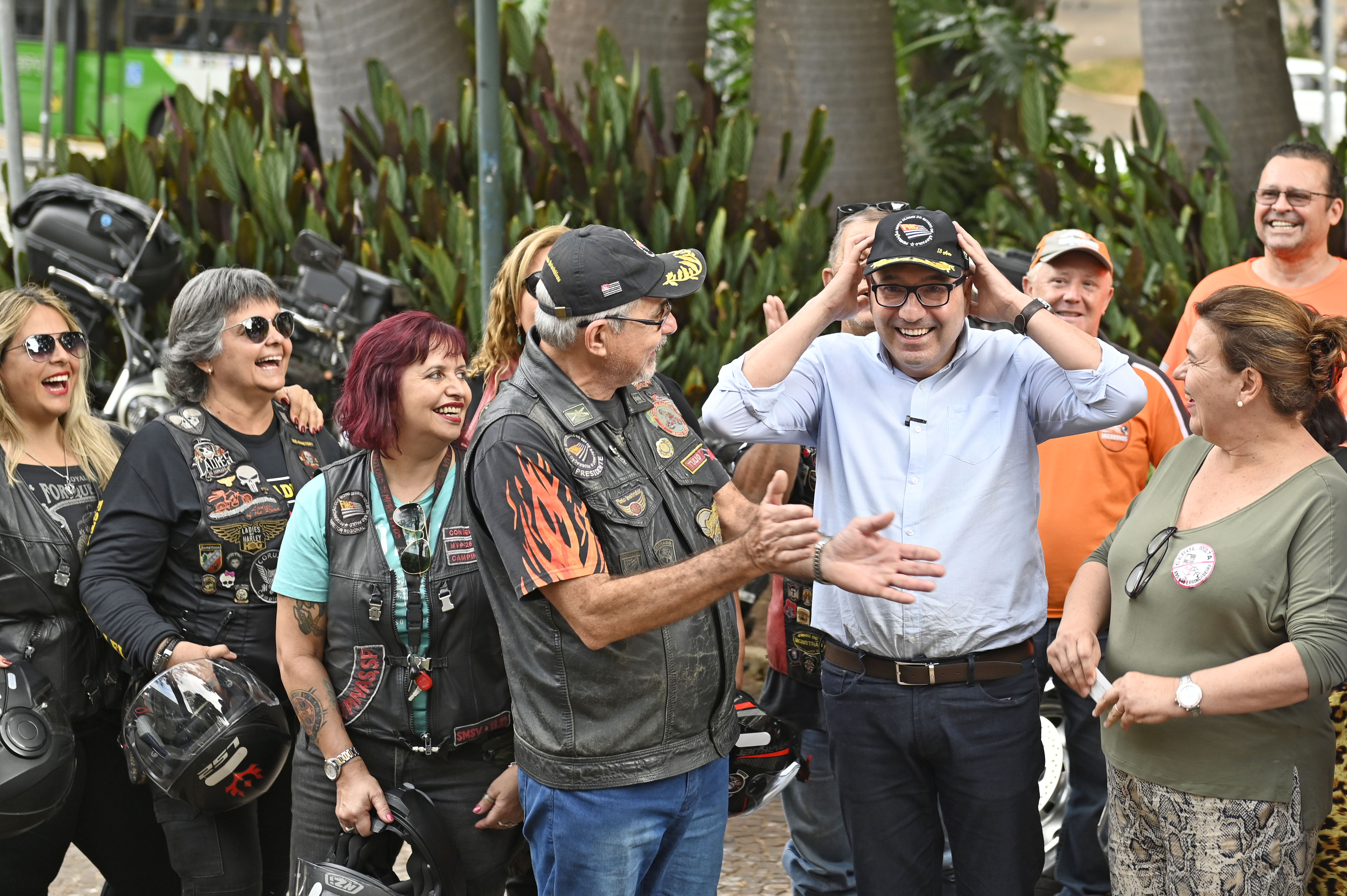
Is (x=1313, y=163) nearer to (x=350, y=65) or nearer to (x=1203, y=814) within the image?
(x=1203, y=814)

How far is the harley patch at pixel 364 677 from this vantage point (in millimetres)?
3240

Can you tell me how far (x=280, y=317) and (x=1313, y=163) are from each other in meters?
3.62

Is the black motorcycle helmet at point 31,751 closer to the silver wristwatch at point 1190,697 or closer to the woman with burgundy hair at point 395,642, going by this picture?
the woman with burgundy hair at point 395,642

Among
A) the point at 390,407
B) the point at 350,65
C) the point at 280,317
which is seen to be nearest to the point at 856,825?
the point at 390,407

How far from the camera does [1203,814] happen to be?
2.87 meters

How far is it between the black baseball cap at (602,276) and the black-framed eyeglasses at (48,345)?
1.71 m

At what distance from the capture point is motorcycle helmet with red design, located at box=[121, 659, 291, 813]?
3303mm

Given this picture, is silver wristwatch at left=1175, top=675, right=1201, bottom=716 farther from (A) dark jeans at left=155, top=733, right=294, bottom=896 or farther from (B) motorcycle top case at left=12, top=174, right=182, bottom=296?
(B) motorcycle top case at left=12, top=174, right=182, bottom=296

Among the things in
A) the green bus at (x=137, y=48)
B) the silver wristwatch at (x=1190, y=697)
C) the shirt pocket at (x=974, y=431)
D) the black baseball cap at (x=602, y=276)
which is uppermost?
the green bus at (x=137, y=48)

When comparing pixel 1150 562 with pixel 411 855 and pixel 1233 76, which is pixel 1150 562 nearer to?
pixel 411 855

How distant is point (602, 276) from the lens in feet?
9.09

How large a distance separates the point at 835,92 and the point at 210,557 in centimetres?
571

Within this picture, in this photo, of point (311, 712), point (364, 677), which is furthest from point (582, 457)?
point (311, 712)

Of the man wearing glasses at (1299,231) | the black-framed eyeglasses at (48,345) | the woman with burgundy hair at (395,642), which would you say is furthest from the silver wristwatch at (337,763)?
the man wearing glasses at (1299,231)
